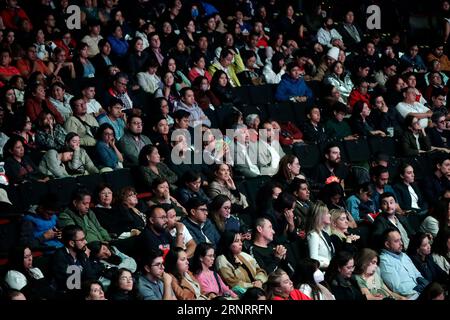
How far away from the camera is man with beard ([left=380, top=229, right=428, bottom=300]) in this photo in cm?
826

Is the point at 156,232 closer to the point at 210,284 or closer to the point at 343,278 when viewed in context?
the point at 210,284

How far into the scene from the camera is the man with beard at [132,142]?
952 centimetres

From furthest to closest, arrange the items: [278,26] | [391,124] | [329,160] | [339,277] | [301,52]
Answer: [278,26], [301,52], [391,124], [329,160], [339,277]

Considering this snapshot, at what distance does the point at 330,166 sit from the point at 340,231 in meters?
1.42

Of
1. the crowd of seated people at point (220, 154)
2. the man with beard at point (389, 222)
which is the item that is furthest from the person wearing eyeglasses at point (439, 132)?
the man with beard at point (389, 222)

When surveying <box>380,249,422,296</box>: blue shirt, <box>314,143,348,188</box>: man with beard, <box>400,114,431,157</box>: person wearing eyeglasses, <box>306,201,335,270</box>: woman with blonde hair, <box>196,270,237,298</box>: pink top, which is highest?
<box>196,270,237,298</box>: pink top

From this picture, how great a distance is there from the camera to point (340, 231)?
8.63 meters

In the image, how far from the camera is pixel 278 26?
1336 centimetres

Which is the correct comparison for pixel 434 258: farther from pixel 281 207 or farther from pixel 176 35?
pixel 176 35

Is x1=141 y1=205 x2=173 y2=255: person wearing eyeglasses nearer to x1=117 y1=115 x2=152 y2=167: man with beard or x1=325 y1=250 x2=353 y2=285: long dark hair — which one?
x1=325 y1=250 x2=353 y2=285: long dark hair

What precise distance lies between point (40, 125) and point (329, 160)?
242cm

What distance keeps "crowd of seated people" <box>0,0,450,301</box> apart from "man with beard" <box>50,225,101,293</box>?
0.04ft

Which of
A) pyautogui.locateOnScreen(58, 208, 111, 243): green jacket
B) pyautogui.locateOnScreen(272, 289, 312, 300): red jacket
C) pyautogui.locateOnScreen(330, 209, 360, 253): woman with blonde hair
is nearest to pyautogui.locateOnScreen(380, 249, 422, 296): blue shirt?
pyautogui.locateOnScreen(330, 209, 360, 253): woman with blonde hair
